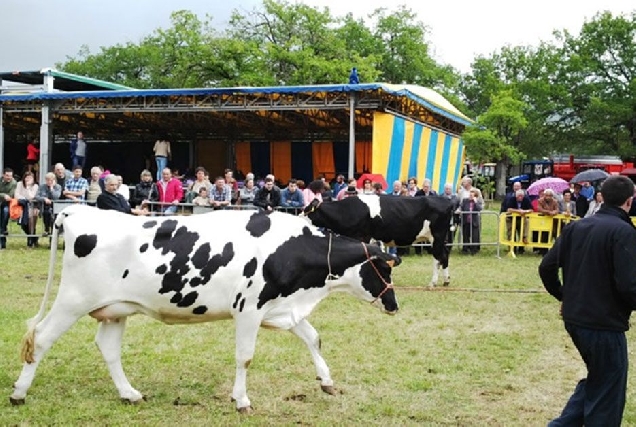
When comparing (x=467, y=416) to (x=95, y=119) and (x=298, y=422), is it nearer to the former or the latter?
(x=298, y=422)

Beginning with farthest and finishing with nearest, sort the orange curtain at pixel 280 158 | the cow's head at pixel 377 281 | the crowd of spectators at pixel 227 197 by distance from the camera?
the orange curtain at pixel 280 158 → the crowd of spectators at pixel 227 197 → the cow's head at pixel 377 281

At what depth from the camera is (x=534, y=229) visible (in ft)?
55.4

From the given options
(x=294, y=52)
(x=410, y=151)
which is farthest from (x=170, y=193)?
(x=294, y=52)

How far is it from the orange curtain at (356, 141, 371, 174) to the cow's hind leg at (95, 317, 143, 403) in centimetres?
2595

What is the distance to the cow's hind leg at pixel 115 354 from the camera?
5.83 m

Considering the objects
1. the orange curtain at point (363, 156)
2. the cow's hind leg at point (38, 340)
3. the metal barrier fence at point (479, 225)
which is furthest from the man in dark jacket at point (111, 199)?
the orange curtain at point (363, 156)

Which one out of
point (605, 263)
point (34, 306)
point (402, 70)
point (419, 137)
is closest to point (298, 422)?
point (605, 263)

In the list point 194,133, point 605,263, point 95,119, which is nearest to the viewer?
point 605,263

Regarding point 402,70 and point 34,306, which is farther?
point 402,70

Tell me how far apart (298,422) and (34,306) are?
216 inches

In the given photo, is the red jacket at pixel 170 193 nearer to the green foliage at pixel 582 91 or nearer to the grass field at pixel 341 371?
the grass field at pixel 341 371

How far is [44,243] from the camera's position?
17.1m

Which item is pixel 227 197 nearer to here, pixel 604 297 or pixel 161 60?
pixel 604 297

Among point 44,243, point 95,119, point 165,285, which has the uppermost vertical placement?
point 95,119
